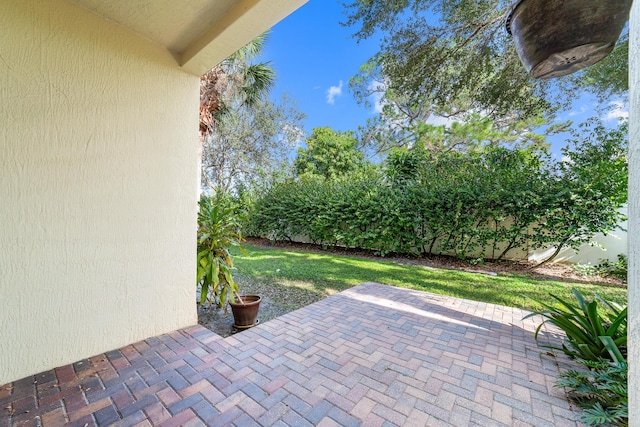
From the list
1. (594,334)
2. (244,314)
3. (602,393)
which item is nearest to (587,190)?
(594,334)

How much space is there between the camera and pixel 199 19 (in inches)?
78.6

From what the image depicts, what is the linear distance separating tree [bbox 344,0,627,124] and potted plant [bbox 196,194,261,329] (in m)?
3.26

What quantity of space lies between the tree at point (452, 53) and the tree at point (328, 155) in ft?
33.9

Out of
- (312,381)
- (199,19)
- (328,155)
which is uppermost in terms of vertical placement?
(328,155)

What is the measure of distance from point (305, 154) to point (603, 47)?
13829mm

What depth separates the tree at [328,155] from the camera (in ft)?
47.7

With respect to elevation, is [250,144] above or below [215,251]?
above

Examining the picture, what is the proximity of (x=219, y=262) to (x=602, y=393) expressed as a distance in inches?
126

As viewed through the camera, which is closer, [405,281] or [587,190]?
[405,281]

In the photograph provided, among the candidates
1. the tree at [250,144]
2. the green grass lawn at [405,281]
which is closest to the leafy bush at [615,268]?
the green grass lawn at [405,281]

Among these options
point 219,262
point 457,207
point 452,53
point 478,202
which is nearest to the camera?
point 219,262

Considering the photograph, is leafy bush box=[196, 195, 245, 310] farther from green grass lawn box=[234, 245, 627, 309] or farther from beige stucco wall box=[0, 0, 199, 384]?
green grass lawn box=[234, 245, 627, 309]

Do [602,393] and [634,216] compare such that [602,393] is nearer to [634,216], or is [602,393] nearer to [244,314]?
[634,216]

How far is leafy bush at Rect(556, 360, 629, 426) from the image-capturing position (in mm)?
1334
